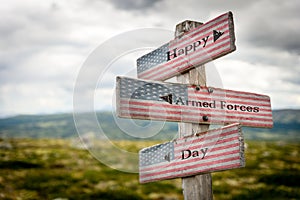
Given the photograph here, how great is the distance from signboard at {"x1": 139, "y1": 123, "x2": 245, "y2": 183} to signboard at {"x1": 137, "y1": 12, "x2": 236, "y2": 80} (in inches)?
38.4

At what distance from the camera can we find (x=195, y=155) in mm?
4664

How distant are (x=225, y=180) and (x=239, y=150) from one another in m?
26.0

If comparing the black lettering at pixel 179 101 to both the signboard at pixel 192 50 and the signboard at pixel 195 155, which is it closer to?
the signboard at pixel 195 155

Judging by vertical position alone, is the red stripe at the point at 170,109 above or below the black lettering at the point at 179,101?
below

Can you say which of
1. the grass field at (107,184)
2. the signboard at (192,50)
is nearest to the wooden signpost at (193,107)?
the signboard at (192,50)

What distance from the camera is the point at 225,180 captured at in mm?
29016

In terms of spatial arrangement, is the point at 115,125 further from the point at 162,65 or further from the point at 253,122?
the point at 253,122

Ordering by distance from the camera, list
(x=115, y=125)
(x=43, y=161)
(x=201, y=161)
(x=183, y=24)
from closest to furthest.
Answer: (x=115, y=125) → (x=201, y=161) → (x=183, y=24) → (x=43, y=161)

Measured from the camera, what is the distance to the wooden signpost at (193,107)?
4.29m

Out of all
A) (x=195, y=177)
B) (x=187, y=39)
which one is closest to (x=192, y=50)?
(x=187, y=39)

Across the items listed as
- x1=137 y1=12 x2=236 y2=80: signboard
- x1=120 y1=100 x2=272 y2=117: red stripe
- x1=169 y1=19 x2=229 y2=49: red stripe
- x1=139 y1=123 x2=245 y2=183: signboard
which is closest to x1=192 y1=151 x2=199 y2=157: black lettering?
x1=139 y1=123 x2=245 y2=183: signboard

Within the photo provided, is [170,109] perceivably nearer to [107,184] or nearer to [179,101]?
[179,101]

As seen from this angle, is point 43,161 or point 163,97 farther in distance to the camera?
point 43,161

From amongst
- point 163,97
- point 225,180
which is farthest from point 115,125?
point 225,180
